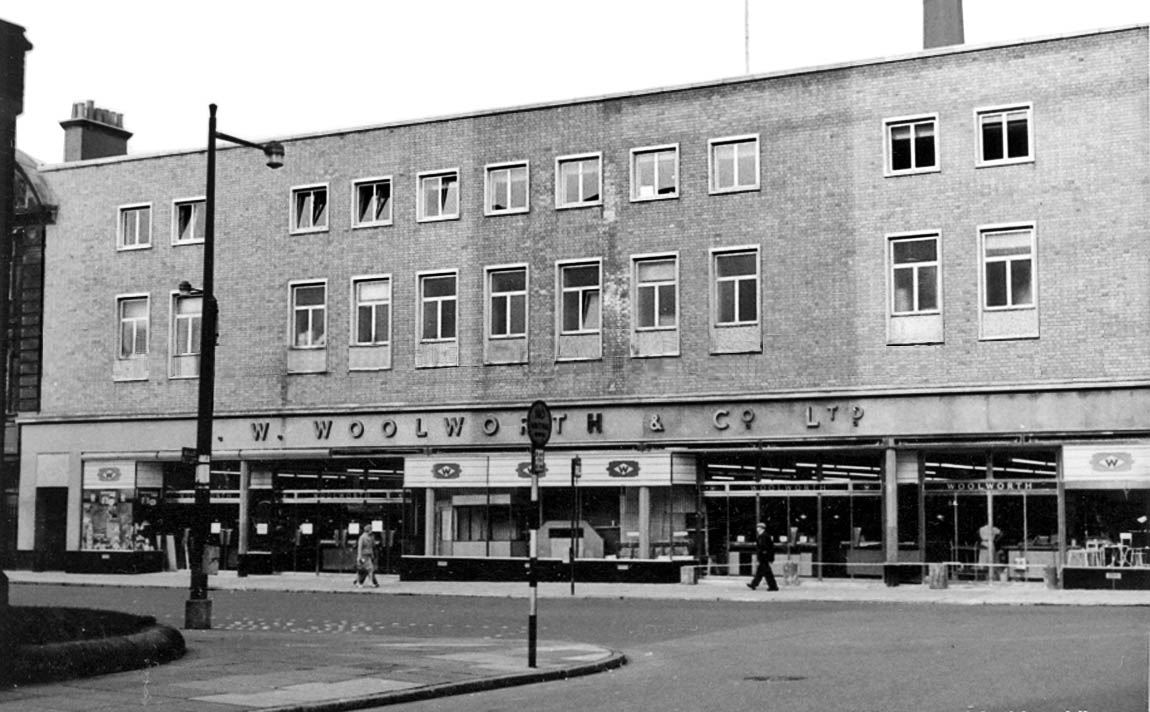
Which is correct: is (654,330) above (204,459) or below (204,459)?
above

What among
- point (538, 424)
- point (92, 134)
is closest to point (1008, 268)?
point (538, 424)

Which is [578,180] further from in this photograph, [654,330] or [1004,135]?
[1004,135]

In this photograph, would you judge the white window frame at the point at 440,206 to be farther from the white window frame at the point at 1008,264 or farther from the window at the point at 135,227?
the white window frame at the point at 1008,264

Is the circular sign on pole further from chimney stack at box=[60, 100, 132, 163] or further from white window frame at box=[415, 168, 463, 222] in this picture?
chimney stack at box=[60, 100, 132, 163]

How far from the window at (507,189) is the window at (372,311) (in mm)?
3692

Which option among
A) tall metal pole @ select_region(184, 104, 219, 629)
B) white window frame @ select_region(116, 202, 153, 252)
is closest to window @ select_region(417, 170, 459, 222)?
white window frame @ select_region(116, 202, 153, 252)

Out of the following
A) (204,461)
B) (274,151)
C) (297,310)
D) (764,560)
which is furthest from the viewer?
(297,310)

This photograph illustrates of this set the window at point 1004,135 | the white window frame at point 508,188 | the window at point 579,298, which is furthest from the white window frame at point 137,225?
the window at point 1004,135

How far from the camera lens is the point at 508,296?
134 feet

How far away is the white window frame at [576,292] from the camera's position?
1565 inches

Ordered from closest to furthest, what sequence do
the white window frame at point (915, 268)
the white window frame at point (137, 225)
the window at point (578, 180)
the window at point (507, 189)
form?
the white window frame at point (915, 268) < the window at point (578, 180) < the window at point (507, 189) < the white window frame at point (137, 225)

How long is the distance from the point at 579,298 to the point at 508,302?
2000mm

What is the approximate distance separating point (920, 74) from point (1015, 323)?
20.2 ft

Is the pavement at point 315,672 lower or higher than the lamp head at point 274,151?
lower
